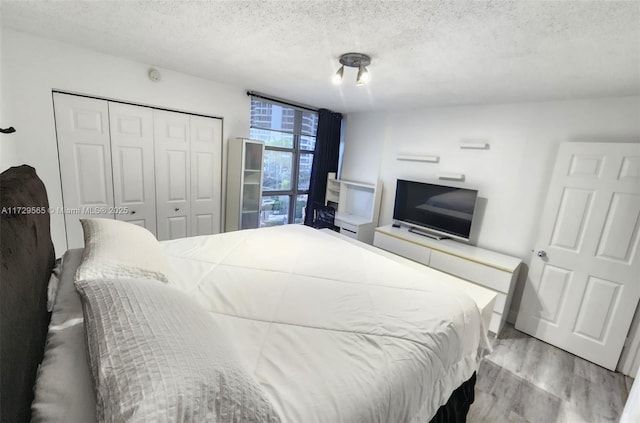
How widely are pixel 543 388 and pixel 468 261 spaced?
1.13 m

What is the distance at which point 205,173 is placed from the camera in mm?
3289

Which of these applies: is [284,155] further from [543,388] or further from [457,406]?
[543,388]

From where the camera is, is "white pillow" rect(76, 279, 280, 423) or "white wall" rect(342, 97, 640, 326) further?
"white wall" rect(342, 97, 640, 326)

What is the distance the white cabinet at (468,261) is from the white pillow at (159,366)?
266 cm

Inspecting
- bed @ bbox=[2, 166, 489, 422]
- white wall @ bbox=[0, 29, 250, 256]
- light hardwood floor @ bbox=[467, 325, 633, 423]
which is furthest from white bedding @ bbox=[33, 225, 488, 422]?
white wall @ bbox=[0, 29, 250, 256]

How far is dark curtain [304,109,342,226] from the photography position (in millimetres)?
4320

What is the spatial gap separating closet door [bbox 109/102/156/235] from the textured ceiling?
0.53 m

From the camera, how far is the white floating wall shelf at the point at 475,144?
305cm

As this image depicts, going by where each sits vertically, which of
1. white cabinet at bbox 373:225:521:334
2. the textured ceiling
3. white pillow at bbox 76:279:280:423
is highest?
the textured ceiling

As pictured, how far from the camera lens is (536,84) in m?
2.26

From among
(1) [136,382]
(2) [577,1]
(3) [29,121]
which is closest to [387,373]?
(1) [136,382]

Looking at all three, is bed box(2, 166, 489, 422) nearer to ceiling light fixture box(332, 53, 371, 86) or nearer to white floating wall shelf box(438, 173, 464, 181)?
ceiling light fixture box(332, 53, 371, 86)

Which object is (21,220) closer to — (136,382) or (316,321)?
(136,382)

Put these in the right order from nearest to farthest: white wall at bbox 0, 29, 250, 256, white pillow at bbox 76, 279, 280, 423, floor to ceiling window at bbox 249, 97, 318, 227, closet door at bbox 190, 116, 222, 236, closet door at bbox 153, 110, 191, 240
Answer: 1. white pillow at bbox 76, 279, 280, 423
2. white wall at bbox 0, 29, 250, 256
3. closet door at bbox 153, 110, 191, 240
4. closet door at bbox 190, 116, 222, 236
5. floor to ceiling window at bbox 249, 97, 318, 227
